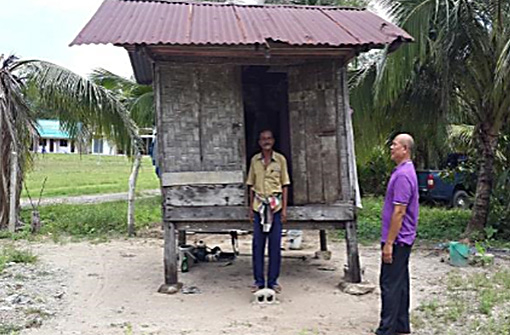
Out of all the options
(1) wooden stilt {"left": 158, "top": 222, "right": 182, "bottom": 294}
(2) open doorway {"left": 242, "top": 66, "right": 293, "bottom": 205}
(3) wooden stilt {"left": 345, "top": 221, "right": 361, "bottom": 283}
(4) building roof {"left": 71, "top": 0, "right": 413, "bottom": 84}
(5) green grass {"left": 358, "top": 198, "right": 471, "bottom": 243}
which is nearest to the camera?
(4) building roof {"left": 71, "top": 0, "right": 413, "bottom": 84}

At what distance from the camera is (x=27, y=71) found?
1288 centimetres

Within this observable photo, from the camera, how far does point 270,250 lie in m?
6.96

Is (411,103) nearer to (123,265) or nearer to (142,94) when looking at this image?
(123,265)

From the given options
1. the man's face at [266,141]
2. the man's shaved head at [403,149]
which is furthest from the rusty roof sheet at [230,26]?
the man's shaved head at [403,149]

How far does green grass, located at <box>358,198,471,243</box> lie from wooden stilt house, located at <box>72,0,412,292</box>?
14.4 ft

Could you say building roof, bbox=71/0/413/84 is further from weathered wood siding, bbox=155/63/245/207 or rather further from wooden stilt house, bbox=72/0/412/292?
weathered wood siding, bbox=155/63/245/207

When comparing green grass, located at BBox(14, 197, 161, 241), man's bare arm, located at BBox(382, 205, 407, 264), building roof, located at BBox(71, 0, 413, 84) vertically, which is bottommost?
green grass, located at BBox(14, 197, 161, 241)

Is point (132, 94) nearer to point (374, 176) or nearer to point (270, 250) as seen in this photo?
point (374, 176)

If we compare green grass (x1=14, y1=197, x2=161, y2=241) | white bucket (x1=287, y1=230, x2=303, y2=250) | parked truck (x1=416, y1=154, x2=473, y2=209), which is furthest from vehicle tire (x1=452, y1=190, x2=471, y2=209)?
green grass (x1=14, y1=197, x2=161, y2=241)

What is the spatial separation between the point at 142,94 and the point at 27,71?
4913 millimetres

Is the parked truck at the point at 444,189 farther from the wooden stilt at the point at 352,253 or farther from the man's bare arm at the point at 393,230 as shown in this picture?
the man's bare arm at the point at 393,230

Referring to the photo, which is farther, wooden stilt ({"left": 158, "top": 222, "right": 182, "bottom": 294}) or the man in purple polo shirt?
wooden stilt ({"left": 158, "top": 222, "right": 182, "bottom": 294})

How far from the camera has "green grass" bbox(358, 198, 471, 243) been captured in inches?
470

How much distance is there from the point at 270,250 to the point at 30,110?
27.6ft
